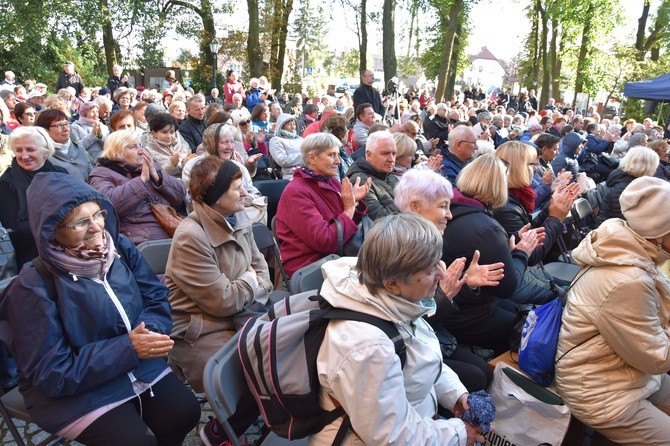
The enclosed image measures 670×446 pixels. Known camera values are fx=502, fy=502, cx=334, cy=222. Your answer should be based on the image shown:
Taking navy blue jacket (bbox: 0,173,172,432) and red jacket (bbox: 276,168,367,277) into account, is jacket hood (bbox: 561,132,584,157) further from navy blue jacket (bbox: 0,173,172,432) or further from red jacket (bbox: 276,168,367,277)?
navy blue jacket (bbox: 0,173,172,432)

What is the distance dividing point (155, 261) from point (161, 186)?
1016mm

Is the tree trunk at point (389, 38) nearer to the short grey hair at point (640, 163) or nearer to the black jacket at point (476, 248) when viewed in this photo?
the short grey hair at point (640, 163)

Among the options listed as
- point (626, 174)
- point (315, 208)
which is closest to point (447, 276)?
point (315, 208)

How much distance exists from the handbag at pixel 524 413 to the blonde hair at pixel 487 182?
3.54 feet

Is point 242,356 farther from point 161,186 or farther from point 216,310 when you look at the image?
point 161,186

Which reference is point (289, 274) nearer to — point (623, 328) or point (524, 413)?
point (524, 413)

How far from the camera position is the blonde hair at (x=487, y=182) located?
3.19 meters

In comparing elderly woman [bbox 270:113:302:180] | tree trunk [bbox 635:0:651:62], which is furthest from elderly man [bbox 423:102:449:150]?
tree trunk [bbox 635:0:651:62]

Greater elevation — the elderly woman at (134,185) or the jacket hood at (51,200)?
the jacket hood at (51,200)

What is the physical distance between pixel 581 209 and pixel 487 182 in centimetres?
263

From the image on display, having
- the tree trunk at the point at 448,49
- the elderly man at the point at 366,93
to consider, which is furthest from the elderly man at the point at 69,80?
the tree trunk at the point at 448,49

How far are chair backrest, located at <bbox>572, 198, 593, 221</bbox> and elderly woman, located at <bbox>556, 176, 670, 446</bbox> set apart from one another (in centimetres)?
285

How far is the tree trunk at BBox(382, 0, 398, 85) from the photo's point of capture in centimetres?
1841

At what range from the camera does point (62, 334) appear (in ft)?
6.93
